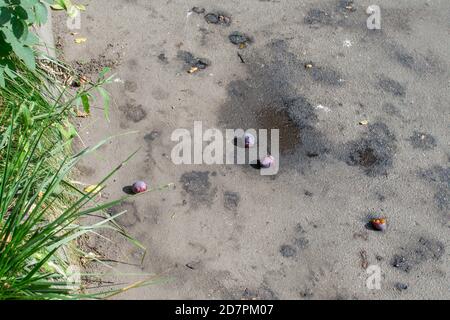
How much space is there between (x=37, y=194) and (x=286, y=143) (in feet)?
6.44

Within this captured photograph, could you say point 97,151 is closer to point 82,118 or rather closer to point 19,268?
point 82,118

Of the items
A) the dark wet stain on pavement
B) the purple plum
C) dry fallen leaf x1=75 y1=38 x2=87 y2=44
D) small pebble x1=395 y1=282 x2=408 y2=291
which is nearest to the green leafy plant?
dry fallen leaf x1=75 y1=38 x2=87 y2=44

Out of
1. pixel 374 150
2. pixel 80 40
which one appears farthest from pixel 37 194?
pixel 374 150

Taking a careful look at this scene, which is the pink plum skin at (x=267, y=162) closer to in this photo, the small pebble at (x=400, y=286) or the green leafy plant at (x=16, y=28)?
the small pebble at (x=400, y=286)

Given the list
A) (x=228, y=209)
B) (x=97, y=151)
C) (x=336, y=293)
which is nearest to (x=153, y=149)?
(x=97, y=151)

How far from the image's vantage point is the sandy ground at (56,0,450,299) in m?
4.16

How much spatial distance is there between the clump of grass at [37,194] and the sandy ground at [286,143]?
434 mm

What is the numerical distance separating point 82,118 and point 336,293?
217 centimetres

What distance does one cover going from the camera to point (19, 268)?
128 inches

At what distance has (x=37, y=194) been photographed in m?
3.51

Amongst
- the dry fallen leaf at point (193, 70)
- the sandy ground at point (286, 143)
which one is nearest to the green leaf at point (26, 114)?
the sandy ground at point (286, 143)

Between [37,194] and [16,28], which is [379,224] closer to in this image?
[37,194]

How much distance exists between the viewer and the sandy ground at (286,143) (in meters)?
4.16
